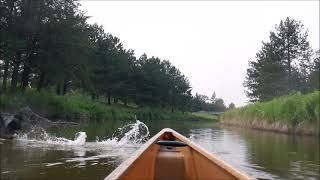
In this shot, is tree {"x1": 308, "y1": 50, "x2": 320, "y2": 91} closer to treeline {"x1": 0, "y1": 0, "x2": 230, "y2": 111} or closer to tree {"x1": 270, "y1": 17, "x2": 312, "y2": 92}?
tree {"x1": 270, "y1": 17, "x2": 312, "y2": 92}

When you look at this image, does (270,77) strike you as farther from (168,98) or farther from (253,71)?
(168,98)

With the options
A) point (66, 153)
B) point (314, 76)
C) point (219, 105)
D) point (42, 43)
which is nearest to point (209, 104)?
point (219, 105)

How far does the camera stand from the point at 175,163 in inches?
287

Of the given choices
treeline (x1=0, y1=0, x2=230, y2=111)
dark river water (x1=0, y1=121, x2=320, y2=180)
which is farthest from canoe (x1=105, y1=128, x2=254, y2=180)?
treeline (x1=0, y1=0, x2=230, y2=111)

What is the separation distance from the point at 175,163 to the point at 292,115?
59.4 feet

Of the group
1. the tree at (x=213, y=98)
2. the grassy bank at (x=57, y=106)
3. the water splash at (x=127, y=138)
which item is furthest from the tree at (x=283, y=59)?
the tree at (x=213, y=98)

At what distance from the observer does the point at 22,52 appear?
31.8m

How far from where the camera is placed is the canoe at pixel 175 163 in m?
5.80

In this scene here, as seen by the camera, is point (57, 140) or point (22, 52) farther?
point (22, 52)

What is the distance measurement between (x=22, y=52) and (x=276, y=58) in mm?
34085

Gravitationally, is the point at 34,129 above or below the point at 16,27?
below

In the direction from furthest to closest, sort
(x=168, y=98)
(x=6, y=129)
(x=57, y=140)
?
(x=168, y=98) → (x=6, y=129) → (x=57, y=140)

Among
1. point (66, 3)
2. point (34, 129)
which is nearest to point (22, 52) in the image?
point (66, 3)

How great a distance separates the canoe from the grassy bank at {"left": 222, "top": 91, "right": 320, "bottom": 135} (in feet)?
49.3
